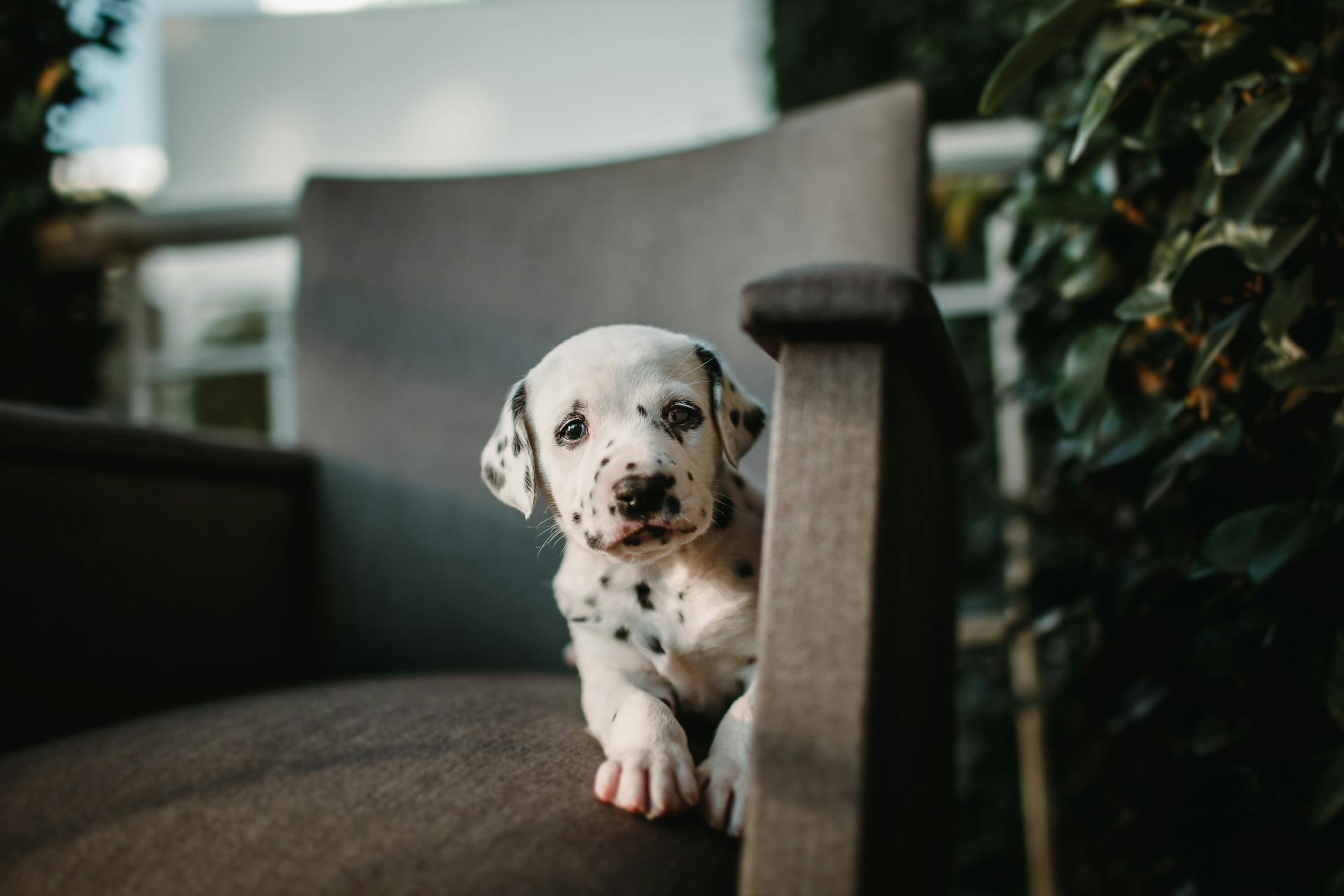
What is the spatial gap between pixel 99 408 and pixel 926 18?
260 centimetres

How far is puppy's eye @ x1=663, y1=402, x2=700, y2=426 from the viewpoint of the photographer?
0.80 metres

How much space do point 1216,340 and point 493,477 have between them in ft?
2.30

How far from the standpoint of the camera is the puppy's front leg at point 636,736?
63 cm

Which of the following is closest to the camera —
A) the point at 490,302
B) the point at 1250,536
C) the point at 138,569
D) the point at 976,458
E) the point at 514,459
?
the point at 1250,536

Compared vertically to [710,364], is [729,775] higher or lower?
lower

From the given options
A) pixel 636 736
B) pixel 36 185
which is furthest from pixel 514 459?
pixel 36 185

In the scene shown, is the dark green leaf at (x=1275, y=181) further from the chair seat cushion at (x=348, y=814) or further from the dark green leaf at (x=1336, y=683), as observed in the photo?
the chair seat cushion at (x=348, y=814)

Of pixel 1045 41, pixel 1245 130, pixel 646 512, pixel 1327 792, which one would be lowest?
pixel 1327 792

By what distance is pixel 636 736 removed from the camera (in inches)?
26.3

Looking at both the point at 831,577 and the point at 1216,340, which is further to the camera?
the point at 1216,340

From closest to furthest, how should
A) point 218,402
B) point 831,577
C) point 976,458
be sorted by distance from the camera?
point 831,577
point 976,458
point 218,402

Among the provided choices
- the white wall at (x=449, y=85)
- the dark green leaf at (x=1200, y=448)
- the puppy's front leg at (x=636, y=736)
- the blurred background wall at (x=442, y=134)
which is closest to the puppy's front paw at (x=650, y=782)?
the puppy's front leg at (x=636, y=736)

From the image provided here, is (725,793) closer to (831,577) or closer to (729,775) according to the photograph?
(729,775)

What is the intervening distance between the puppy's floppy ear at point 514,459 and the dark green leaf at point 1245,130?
2.17ft
